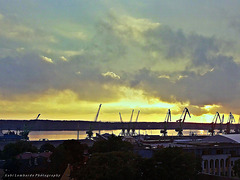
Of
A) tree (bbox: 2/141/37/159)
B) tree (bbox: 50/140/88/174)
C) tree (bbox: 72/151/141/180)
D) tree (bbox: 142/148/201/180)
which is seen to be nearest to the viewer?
tree (bbox: 72/151/141/180)

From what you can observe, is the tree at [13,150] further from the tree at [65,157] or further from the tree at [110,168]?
the tree at [110,168]

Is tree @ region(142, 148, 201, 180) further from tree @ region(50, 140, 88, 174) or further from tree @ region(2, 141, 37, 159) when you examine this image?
tree @ region(2, 141, 37, 159)

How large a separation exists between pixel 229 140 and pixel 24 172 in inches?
3230

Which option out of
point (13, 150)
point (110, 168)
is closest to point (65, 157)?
point (110, 168)

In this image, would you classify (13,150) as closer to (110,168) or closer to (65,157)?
(65,157)

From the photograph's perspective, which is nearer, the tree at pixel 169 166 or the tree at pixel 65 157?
the tree at pixel 169 166

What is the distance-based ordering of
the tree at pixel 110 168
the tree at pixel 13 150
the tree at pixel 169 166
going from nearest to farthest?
the tree at pixel 110 168 → the tree at pixel 169 166 → the tree at pixel 13 150

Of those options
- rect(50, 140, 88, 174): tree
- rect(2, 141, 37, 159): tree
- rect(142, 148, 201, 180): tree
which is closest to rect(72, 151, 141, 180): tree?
rect(142, 148, 201, 180): tree

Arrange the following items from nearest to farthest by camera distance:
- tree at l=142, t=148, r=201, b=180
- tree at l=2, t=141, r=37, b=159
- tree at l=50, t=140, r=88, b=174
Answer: tree at l=142, t=148, r=201, b=180
tree at l=50, t=140, r=88, b=174
tree at l=2, t=141, r=37, b=159

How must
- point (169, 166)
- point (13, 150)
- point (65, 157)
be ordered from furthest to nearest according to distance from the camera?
point (13, 150)
point (65, 157)
point (169, 166)

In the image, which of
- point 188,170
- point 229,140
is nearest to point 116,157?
point 188,170

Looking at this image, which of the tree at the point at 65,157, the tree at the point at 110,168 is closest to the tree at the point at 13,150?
the tree at the point at 65,157

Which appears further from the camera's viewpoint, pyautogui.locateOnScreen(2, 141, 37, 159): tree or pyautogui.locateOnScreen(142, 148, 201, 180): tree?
pyautogui.locateOnScreen(2, 141, 37, 159): tree

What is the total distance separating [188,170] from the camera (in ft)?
188
